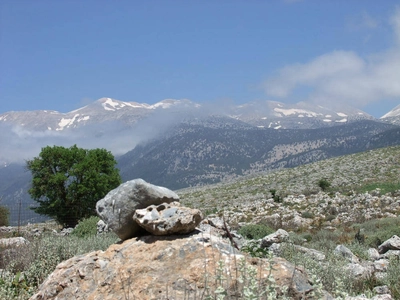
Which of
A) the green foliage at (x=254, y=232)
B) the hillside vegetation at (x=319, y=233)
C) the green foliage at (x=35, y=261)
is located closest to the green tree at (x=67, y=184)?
the hillside vegetation at (x=319, y=233)

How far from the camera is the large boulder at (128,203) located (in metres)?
7.29

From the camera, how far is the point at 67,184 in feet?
105

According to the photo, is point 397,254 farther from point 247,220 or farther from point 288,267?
point 247,220

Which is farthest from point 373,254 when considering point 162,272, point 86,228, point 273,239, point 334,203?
point 334,203

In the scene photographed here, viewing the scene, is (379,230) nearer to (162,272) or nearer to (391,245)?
(391,245)

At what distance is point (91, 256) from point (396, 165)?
42.9 m

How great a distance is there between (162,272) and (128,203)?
178 centimetres

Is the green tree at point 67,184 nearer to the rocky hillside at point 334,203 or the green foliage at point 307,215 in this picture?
the rocky hillside at point 334,203

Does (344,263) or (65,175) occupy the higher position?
(65,175)

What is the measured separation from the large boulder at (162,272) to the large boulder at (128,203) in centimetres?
34

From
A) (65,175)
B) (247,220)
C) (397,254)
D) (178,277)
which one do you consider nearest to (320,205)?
(247,220)

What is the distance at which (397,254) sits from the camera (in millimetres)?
10953

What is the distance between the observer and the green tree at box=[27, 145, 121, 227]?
30.9m

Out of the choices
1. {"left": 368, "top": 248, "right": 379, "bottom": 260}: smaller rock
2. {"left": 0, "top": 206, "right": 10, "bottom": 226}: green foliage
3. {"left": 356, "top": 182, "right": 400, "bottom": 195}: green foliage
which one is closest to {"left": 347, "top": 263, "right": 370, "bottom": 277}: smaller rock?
{"left": 368, "top": 248, "right": 379, "bottom": 260}: smaller rock
